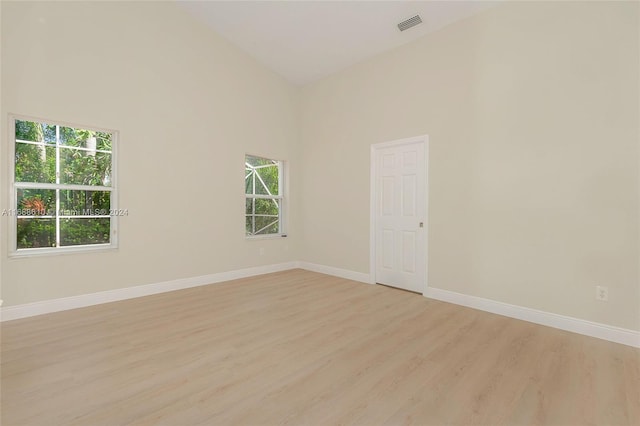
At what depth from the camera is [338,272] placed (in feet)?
17.0

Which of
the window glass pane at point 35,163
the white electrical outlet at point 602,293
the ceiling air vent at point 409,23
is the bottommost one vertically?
the white electrical outlet at point 602,293

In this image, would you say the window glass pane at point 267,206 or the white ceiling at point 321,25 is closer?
the white ceiling at point 321,25

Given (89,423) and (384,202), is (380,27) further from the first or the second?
(89,423)

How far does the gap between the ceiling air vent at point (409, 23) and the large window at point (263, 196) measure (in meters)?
3.00

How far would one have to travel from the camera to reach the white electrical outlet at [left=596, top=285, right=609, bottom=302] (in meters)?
2.76

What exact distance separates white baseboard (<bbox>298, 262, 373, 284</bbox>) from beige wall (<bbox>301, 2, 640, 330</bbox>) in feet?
3.92

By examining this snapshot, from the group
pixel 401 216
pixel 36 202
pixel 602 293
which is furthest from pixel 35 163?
pixel 602 293

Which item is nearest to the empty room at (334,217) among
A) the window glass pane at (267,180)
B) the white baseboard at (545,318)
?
the white baseboard at (545,318)

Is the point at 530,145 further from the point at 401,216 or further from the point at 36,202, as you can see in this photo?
the point at 36,202

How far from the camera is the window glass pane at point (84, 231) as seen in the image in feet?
11.4

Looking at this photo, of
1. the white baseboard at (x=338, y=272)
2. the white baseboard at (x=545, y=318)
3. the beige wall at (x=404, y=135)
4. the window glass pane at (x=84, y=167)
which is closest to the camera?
the white baseboard at (x=545, y=318)

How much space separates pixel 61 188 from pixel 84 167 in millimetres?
353

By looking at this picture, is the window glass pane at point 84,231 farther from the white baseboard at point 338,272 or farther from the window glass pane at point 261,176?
the white baseboard at point 338,272

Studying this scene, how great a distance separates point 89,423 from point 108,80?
369 cm
